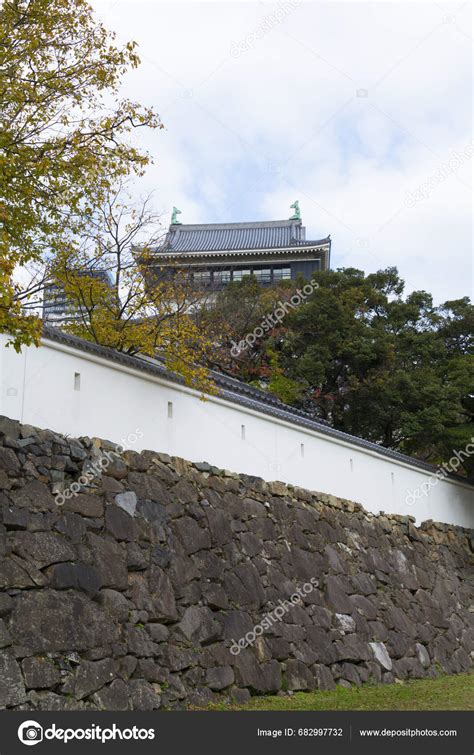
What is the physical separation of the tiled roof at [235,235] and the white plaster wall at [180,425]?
1988 cm

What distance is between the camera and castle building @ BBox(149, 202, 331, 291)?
105 feet

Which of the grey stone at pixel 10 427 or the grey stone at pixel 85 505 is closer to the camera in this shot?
the grey stone at pixel 10 427

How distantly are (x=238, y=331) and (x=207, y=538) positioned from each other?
12.6 m

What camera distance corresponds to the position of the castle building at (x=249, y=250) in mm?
32125

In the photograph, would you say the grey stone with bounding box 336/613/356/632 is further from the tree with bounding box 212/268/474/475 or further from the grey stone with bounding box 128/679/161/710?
the tree with bounding box 212/268/474/475

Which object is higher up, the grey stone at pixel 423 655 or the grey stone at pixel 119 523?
the grey stone at pixel 119 523

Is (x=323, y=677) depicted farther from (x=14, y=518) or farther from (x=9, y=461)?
(x=9, y=461)

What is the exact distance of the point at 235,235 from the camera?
35.8 meters

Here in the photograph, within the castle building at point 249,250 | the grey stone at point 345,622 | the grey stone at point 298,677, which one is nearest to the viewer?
the grey stone at point 298,677

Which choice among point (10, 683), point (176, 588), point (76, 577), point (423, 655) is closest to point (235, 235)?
point (423, 655)

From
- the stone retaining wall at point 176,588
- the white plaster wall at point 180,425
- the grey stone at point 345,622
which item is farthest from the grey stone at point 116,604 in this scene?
the grey stone at point 345,622

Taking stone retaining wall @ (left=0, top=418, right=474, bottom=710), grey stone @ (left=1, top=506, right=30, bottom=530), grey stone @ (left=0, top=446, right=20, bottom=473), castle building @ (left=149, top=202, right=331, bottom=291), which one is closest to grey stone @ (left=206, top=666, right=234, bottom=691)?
stone retaining wall @ (left=0, top=418, right=474, bottom=710)

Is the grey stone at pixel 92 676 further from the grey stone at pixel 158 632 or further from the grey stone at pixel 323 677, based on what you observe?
the grey stone at pixel 323 677
